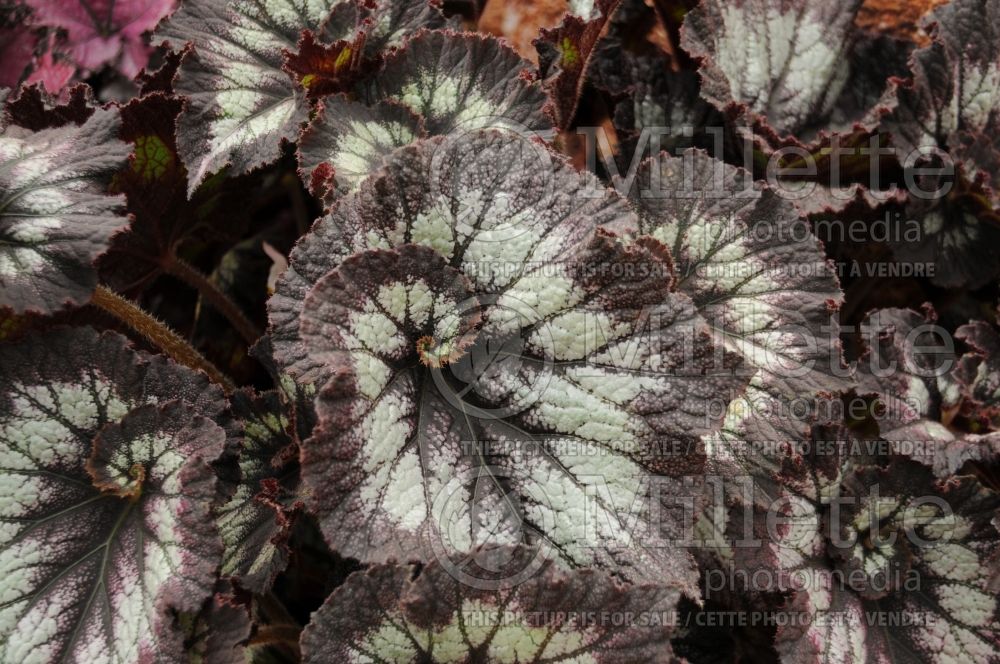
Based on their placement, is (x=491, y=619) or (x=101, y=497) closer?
(x=491, y=619)

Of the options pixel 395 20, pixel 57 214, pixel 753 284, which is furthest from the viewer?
pixel 395 20

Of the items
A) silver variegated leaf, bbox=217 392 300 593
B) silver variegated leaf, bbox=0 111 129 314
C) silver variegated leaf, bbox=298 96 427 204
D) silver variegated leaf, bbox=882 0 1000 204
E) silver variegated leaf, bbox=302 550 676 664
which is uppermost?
silver variegated leaf, bbox=882 0 1000 204

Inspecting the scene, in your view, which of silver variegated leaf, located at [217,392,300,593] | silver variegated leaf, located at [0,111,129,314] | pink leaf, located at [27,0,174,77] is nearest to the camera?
silver variegated leaf, located at [0,111,129,314]

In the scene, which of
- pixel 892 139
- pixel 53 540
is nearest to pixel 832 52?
pixel 892 139

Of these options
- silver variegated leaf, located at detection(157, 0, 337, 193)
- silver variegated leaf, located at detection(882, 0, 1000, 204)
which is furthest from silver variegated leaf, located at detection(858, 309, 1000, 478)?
silver variegated leaf, located at detection(157, 0, 337, 193)

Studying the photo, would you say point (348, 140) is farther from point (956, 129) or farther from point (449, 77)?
point (956, 129)

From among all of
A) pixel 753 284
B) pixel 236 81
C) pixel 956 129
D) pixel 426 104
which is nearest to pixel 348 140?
pixel 426 104

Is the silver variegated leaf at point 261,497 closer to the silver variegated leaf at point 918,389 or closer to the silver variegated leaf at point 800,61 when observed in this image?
the silver variegated leaf at point 918,389

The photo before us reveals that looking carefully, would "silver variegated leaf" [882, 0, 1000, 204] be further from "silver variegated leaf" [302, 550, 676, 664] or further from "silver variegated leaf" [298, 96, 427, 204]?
"silver variegated leaf" [302, 550, 676, 664]
